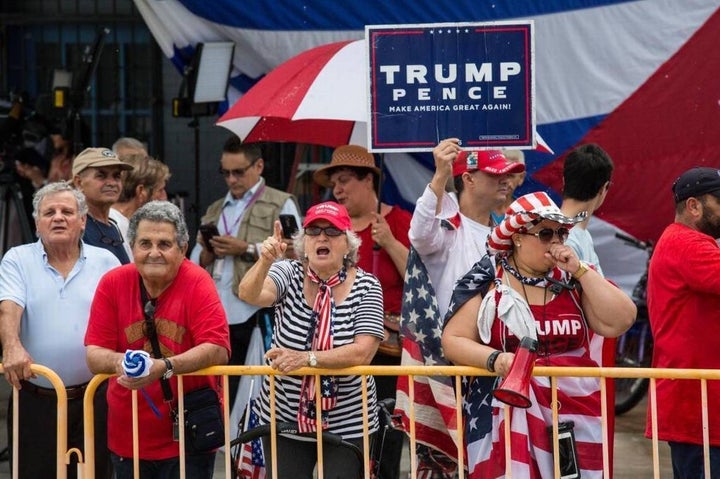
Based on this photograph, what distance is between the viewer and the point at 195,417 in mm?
5414

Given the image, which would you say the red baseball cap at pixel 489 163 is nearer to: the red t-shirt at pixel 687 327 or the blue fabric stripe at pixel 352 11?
the red t-shirt at pixel 687 327

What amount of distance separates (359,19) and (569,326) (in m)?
4.17

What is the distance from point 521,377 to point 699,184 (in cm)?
133

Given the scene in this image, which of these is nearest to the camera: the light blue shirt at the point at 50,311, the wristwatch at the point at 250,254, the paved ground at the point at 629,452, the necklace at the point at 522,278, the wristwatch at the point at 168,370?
the necklace at the point at 522,278

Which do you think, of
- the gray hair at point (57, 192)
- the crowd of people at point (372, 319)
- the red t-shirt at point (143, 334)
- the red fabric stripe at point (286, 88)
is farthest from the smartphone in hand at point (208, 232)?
the red t-shirt at point (143, 334)

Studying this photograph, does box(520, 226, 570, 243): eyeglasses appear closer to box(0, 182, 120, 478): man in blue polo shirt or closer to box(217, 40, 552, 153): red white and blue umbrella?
box(217, 40, 552, 153): red white and blue umbrella

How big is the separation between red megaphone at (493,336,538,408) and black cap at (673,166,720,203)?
1.19 metres

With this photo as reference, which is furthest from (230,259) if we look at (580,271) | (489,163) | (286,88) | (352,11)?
(580,271)

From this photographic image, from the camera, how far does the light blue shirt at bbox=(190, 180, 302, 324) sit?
801cm

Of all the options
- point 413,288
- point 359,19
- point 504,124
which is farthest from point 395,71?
point 359,19

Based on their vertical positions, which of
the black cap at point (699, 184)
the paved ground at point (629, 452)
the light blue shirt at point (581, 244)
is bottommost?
the paved ground at point (629, 452)

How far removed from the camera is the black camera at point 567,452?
5039 mm

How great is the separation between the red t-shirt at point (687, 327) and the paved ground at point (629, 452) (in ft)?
7.49

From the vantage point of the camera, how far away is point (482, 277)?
518 cm
